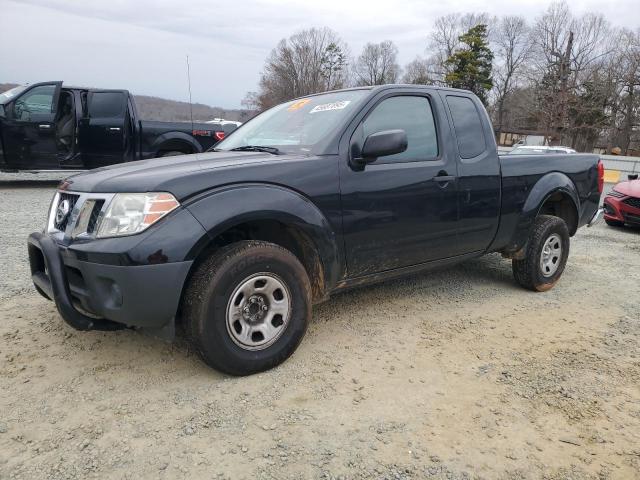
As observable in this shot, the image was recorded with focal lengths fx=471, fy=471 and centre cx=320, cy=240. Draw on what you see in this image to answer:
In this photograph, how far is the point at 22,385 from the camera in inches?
104

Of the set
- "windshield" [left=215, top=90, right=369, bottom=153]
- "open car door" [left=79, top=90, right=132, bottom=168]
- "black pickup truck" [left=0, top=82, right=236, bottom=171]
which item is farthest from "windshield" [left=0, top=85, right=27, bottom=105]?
"windshield" [left=215, top=90, right=369, bottom=153]

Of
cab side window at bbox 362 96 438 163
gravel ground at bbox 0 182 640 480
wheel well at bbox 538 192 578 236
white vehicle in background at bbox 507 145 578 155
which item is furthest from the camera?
wheel well at bbox 538 192 578 236

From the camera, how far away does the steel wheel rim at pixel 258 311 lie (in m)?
2.70

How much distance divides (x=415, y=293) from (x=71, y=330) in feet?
9.45

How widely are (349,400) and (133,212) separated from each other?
155cm

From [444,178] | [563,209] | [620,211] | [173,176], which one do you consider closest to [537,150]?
[620,211]

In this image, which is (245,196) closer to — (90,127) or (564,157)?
(564,157)

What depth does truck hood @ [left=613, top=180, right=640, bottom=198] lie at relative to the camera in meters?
8.41

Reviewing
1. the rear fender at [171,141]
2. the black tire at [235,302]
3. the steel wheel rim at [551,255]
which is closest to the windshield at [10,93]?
the rear fender at [171,141]

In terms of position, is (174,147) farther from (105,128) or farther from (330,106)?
(330,106)

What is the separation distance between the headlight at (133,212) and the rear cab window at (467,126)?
8.06 feet

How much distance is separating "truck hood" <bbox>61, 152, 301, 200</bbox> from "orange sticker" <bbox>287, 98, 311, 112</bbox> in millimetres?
823

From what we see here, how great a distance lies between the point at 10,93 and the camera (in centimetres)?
924

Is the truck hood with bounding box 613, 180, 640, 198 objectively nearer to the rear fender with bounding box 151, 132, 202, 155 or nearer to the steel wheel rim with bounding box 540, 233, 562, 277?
the steel wheel rim with bounding box 540, 233, 562, 277
